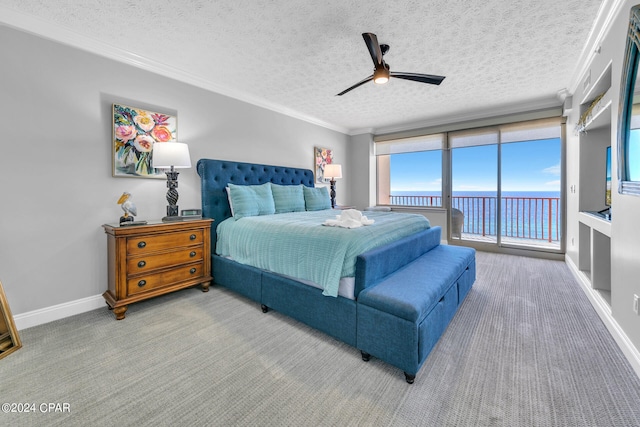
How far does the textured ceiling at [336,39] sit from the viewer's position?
209 centimetres

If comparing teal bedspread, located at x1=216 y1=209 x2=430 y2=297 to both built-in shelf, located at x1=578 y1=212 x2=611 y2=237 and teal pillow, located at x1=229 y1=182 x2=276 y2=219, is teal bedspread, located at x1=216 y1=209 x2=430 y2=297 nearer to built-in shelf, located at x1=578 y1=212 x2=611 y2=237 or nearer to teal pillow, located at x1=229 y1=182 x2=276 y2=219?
teal pillow, located at x1=229 y1=182 x2=276 y2=219

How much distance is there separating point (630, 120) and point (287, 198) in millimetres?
3297

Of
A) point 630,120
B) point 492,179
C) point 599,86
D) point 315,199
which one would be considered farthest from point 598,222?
point 315,199

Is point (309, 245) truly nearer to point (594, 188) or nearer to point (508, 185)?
point (594, 188)

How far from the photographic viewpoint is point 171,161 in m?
2.68

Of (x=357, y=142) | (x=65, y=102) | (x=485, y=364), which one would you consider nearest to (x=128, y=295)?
(x=65, y=102)

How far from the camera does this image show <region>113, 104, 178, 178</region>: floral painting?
265 cm

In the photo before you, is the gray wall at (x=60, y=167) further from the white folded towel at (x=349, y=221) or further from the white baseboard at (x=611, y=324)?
the white baseboard at (x=611, y=324)

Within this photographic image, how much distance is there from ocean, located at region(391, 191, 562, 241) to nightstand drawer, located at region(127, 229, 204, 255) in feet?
15.5

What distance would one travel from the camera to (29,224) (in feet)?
7.26

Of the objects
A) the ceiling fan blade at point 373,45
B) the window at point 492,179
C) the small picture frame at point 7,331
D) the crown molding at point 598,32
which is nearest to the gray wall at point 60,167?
the small picture frame at point 7,331

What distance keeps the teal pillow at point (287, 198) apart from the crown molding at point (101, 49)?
145cm

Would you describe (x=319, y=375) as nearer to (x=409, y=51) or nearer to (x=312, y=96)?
(x=409, y=51)

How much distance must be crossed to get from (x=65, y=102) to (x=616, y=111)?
4.54 m
